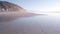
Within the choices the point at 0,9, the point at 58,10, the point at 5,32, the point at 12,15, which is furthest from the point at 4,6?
the point at 5,32

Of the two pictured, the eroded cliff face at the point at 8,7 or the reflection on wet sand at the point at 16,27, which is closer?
the reflection on wet sand at the point at 16,27

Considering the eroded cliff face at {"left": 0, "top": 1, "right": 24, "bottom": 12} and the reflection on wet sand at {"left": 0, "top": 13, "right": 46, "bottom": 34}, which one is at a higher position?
the eroded cliff face at {"left": 0, "top": 1, "right": 24, "bottom": 12}

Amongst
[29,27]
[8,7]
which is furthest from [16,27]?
[8,7]

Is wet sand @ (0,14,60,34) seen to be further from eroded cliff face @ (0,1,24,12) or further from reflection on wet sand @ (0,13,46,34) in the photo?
eroded cliff face @ (0,1,24,12)

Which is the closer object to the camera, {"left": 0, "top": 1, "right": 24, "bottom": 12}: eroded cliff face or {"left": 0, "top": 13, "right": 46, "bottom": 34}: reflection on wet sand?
{"left": 0, "top": 13, "right": 46, "bottom": 34}: reflection on wet sand

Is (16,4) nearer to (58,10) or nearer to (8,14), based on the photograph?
(8,14)

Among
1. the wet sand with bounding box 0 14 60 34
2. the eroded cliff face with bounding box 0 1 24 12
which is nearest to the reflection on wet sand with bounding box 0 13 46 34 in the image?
the wet sand with bounding box 0 14 60 34

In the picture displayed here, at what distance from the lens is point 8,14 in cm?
516

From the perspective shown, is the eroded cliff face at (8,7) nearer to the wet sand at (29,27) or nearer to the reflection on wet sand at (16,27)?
the reflection on wet sand at (16,27)

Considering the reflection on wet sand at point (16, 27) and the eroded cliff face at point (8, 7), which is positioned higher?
the eroded cliff face at point (8, 7)

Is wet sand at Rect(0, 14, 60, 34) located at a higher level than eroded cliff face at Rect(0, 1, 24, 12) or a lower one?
lower

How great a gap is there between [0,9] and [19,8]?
891mm

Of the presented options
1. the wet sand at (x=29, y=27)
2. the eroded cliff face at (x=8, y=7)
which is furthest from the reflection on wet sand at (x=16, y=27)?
the eroded cliff face at (x=8, y=7)

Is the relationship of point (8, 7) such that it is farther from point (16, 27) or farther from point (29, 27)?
point (29, 27)
